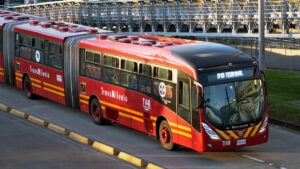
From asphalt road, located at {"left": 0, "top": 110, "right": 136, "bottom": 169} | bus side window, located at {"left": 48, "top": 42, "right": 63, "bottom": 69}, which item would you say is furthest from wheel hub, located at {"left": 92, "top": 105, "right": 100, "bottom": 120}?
bus side window, located at {"left": 48, "top": 42, "right": 63, "bottom": 69}

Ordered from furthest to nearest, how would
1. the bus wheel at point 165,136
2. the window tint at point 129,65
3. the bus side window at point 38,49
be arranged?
the bus side window at point 38,49 → the window tint at point 129,65 → the bus wheel at point 165,136

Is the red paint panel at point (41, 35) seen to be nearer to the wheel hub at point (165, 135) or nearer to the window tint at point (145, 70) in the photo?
the window tint at point (145, 70)

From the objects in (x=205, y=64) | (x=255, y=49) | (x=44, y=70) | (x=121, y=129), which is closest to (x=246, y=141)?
(x=205, y=64)

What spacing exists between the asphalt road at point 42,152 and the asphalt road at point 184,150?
85 cm

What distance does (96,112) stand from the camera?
67.9 feet

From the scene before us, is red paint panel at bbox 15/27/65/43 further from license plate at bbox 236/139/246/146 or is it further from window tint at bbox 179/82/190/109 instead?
license plate at bbox 236/139/246/146

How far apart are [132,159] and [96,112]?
17.1ft

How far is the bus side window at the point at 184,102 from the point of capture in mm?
15887

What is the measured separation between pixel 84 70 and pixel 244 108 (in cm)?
716

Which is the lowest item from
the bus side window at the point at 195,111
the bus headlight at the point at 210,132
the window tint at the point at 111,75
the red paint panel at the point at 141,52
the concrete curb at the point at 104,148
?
the concrete curb at the point at 104,148

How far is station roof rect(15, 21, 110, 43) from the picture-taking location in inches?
907

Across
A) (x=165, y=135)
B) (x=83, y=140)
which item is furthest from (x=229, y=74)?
(x=83, y=140)

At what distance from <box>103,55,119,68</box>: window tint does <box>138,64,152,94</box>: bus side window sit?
1502mm

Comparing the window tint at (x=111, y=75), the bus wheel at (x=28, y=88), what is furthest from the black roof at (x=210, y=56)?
the bus wheel at (x=28, y=88)
